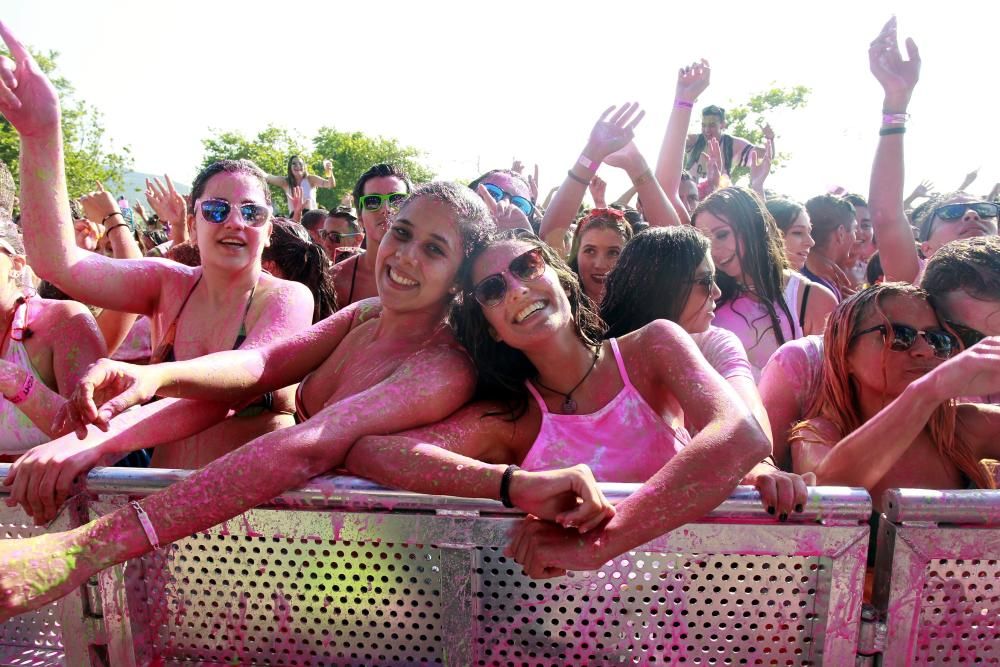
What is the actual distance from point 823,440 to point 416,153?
48695 millimetres

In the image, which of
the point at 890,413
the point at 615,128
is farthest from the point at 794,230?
the point at 890,413

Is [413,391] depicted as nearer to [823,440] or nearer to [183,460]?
[183,460]

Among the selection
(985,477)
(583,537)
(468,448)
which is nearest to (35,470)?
(468,448)

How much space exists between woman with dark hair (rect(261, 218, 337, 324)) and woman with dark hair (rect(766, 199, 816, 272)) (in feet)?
8.19

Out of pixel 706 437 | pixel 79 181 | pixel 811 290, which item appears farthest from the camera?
pixel 79 181

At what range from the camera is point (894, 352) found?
7.37 ft

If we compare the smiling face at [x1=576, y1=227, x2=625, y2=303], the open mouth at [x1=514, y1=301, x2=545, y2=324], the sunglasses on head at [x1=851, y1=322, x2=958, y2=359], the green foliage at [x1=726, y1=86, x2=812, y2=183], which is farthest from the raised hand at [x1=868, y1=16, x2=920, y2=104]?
the green foliage at [x1=726, y1=86, x2=812, y2=183]

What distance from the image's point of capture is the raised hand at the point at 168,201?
16.5ft

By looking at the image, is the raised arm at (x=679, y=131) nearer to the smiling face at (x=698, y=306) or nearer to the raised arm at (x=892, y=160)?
the raised arm at (x=892, y=160)

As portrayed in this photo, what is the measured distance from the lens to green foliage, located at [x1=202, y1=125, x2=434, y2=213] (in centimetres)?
3969

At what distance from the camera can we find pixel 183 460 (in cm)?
257

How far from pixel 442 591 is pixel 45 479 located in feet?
3.50

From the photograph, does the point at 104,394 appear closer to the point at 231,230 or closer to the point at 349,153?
the point at 231,230

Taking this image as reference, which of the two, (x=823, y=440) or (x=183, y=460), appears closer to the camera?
Answer: (x=823, y=440)
